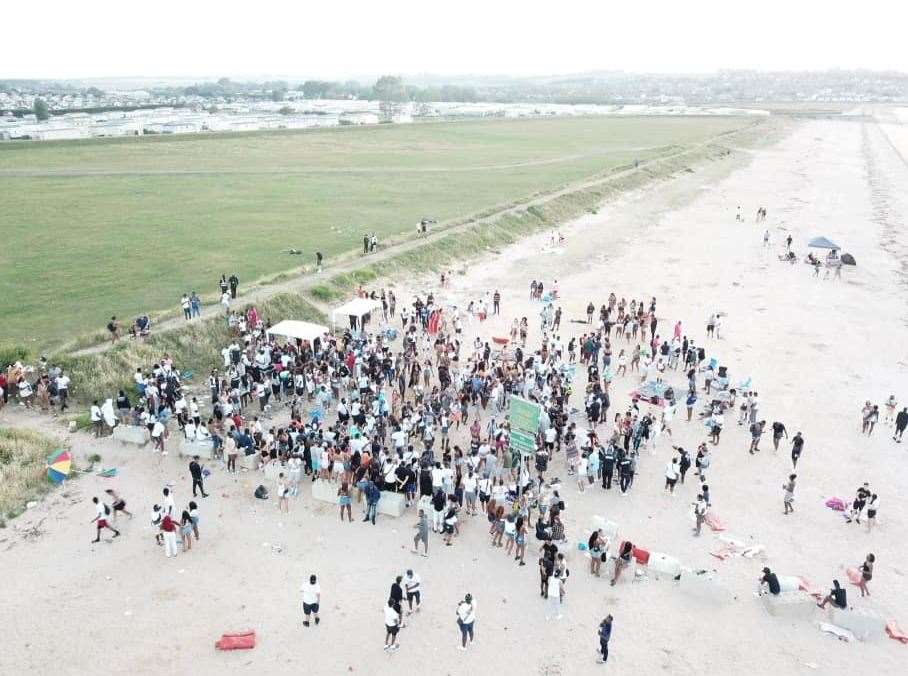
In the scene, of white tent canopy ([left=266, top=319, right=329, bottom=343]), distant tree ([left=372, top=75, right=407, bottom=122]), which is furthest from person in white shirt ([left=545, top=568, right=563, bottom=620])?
distant tree ([left=372, top=75, right=407, bottom=122])

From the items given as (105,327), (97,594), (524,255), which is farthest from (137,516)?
(524,255)

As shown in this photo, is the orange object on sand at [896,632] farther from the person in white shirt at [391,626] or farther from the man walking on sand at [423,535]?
the person in white shirt at [391,626]

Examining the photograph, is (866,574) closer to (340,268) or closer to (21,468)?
(21,468)

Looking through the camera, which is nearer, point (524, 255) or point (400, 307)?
point (400, 307)

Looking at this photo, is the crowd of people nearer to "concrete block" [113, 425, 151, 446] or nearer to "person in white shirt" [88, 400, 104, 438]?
"person in white shirt" [88, 400, 104, 438]

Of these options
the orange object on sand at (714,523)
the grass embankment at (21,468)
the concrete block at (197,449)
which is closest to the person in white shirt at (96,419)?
the grass embankment at (21,468)

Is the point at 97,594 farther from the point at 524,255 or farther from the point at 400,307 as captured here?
the point at 524,255
